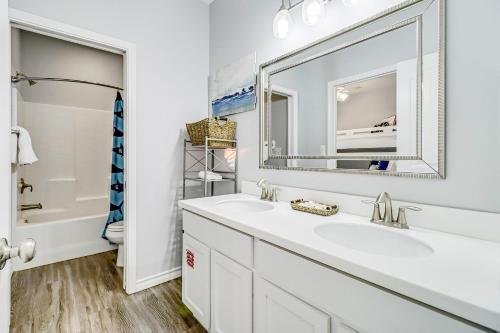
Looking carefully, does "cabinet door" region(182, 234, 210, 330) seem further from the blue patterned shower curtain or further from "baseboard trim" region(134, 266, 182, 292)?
the blue patterned shower curtain

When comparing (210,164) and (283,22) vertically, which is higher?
(283,22)

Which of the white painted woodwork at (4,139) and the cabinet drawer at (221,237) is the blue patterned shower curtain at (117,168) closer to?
the cabinet drawer at (221,237)

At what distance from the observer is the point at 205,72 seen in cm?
238

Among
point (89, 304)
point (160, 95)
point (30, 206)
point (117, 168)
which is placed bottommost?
point (89, 304)

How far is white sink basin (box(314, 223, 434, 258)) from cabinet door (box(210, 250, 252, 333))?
0.43m

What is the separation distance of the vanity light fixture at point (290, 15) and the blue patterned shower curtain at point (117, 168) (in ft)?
6.00

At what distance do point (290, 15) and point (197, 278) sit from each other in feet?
5.84

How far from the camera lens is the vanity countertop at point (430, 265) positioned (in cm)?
54

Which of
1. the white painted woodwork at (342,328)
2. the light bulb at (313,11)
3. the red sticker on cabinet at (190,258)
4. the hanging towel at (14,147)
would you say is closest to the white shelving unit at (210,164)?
the red sticker on cabinet at (190,258)

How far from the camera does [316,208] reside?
1280 mm

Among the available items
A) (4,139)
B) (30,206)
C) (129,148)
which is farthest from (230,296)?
(30,206)

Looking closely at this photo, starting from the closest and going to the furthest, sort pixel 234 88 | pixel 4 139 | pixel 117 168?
1. pixel 4 139
2. pixel 234 88
3. pixel 117 168

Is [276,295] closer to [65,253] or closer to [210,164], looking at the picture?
[210,164]

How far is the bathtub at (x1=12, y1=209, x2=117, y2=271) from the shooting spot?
229 centimetres
